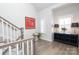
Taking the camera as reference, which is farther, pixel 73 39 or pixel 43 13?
pixel 43 13

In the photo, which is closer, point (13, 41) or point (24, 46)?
point (13, 41)

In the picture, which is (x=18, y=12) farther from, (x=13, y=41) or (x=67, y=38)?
(x=67, y=38)

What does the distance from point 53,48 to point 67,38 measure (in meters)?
0.34

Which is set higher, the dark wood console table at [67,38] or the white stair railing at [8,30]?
the white stair railing at [8,30]

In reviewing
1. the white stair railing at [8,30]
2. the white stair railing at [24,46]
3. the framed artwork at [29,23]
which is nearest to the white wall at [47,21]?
the framed artwork at [29,23]

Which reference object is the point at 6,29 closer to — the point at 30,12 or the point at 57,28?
the point at 30,12

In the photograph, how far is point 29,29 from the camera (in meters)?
1.94

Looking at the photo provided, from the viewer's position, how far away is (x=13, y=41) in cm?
186

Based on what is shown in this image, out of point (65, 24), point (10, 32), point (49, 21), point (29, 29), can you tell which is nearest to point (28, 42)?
point (29, 29)

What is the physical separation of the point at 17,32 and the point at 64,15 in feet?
3.28

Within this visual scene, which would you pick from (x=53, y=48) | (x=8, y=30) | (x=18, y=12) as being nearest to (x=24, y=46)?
(x=8, y=30)

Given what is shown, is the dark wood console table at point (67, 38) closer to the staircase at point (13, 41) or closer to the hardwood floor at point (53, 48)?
the hardwood floor at point (53, 48)

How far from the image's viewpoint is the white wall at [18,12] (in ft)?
5.90

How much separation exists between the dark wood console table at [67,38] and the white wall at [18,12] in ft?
1.55
